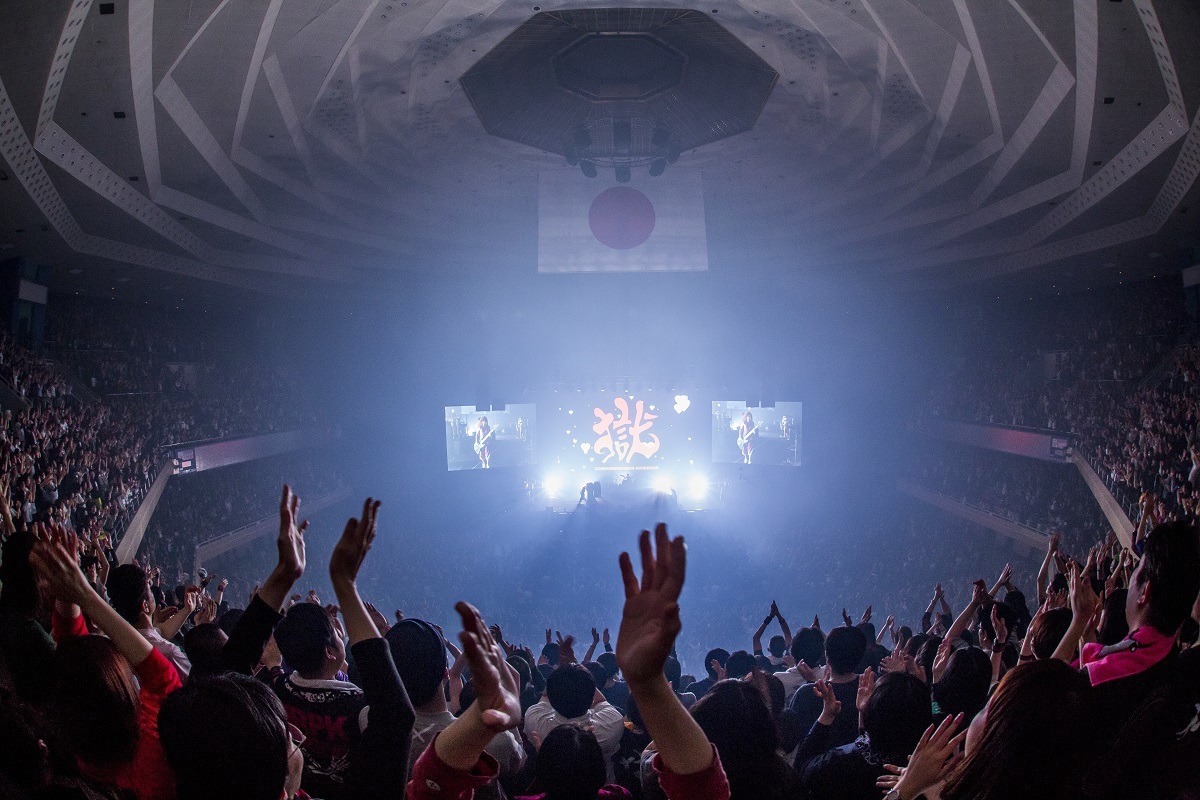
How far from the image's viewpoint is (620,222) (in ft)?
78.3

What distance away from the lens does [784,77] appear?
17.3 meters

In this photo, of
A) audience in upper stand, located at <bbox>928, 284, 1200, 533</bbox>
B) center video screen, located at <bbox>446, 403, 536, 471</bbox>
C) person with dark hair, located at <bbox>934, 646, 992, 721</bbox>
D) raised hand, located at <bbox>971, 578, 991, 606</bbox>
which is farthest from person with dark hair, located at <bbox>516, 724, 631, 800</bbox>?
center video screen, located at <bbox>446, 403, 536, 471</bbox>

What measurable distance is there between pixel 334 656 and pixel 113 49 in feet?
38.9

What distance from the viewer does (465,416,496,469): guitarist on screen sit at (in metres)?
31.9

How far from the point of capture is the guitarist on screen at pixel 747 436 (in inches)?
1236

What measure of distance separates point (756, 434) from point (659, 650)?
30.0 meters

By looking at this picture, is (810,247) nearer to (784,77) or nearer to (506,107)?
(784,77)

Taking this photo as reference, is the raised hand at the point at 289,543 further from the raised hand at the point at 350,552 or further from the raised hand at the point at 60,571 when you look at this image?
the raised hand at the point at 60,571

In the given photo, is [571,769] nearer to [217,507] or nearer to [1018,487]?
[217,507]

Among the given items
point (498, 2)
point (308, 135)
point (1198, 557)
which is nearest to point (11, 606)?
point (1198, 557)

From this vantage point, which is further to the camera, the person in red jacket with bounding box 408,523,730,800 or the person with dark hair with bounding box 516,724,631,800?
the person with dark hair with bounding box 516,724,631,800

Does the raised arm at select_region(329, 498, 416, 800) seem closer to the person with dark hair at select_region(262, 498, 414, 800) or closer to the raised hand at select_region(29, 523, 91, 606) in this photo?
the person with dark hair at select_region(262, 498, 414, 800)

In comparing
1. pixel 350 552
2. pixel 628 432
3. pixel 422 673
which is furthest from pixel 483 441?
pixel 350 552

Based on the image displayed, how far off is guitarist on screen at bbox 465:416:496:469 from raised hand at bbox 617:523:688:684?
99.0ft
